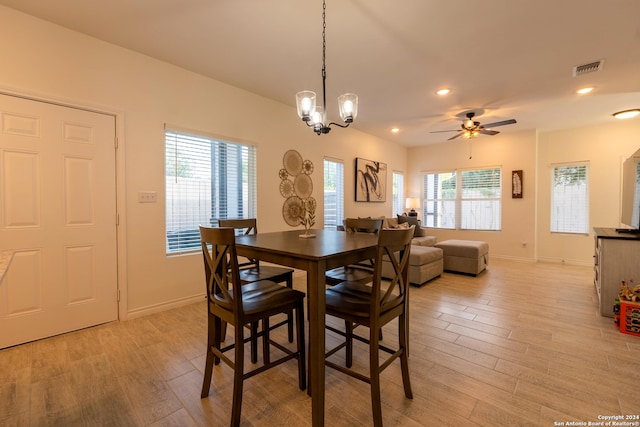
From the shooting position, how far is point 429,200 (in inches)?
279

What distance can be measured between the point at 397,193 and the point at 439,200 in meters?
1.01

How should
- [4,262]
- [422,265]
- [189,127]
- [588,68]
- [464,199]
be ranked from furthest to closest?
[464,199] → [422,265] → [189,127] → [588,68] → [4,262]

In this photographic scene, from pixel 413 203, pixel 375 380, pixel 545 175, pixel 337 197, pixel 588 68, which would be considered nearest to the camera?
pixel 375 380

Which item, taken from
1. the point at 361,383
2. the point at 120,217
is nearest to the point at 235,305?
the point at 361,383

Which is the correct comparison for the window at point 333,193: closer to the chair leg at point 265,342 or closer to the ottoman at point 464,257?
the ottoman at point 464,257

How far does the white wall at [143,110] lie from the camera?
2320 millimetres

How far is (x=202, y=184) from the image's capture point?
3395mm

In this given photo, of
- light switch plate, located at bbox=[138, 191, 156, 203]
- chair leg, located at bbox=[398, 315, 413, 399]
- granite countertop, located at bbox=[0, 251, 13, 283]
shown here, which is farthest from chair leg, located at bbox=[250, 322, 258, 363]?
light switch plate, located at bbox=[138, 191, 156, 203]

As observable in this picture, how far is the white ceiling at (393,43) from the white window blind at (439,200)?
285 cm

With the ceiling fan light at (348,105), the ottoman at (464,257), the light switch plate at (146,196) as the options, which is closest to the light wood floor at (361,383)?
the light switch plate at (146,196)

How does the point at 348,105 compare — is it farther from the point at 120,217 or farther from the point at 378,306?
the point at 120,217

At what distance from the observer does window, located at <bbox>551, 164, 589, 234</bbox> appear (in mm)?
5336

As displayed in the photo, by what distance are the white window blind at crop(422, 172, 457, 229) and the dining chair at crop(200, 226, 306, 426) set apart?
5888 millimetres

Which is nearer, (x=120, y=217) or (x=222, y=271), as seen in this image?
(x=222, y=271)
